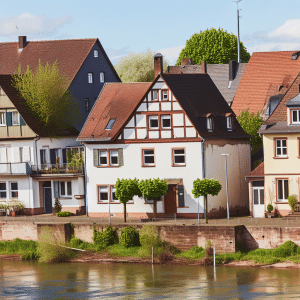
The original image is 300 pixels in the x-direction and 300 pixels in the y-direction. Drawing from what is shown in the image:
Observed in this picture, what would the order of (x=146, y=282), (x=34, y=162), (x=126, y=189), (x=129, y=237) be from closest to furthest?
(x=146, y=282)
(x=129, y=237)
(x=126, y=189)
(x=34, y=162)

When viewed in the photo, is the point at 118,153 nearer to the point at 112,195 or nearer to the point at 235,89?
the point at 112,195

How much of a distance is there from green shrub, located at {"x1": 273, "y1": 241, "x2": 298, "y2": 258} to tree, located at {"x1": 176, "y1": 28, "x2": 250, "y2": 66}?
49060 mm

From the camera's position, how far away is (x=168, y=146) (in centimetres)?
5434

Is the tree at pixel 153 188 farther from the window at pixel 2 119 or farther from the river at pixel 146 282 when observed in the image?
the window at pixel 2 119

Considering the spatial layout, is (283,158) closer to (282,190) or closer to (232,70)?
(282,190)

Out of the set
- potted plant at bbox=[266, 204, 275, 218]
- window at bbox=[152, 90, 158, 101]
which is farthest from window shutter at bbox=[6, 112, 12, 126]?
potted plant at bbox=[266, 204, 275, 218]

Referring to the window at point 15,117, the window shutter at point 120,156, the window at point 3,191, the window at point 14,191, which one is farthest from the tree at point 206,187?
the window at point 3,191

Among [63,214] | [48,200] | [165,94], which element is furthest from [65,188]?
[165,94]

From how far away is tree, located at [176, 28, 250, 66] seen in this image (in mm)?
93938

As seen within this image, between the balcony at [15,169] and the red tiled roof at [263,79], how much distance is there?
18283 mm

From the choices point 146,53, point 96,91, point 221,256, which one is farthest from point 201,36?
point 221,256

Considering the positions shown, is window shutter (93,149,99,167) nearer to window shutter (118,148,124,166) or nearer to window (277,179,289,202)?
window shutter (118,148,124,166)

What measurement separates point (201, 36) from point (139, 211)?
43.4m

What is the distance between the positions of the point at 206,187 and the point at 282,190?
4.77 m
